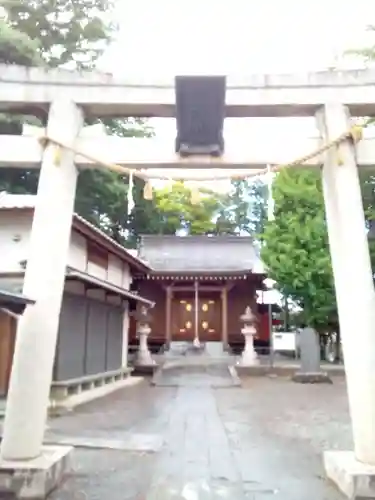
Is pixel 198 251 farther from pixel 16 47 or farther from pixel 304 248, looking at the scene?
pixel 16 47

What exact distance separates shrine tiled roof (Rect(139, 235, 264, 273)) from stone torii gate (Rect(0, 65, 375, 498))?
26386 mm

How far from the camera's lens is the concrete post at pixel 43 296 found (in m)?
5.54

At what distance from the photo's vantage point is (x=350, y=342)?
223 inches

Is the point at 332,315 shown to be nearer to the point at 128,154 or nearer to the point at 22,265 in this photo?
the point at 22,265

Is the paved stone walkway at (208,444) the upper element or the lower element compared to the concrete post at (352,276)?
lower

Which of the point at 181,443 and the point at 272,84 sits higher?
the point at 272,84

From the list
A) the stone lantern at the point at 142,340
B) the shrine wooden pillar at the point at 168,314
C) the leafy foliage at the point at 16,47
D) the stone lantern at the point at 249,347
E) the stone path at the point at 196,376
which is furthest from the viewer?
the shrine wooden pillar at the point at 168,314

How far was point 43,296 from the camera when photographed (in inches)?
228

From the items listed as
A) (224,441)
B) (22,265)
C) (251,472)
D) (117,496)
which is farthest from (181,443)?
(22,265)

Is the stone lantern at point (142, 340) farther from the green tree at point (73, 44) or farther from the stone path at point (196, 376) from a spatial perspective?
the green tree at point (73, 44)

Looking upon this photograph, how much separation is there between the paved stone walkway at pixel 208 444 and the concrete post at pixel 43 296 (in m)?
0.84

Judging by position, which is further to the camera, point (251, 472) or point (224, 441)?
point (224, 441)

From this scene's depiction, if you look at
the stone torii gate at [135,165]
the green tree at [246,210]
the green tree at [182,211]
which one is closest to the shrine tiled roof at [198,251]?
the green tree at [182,211]

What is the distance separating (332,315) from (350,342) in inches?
701
